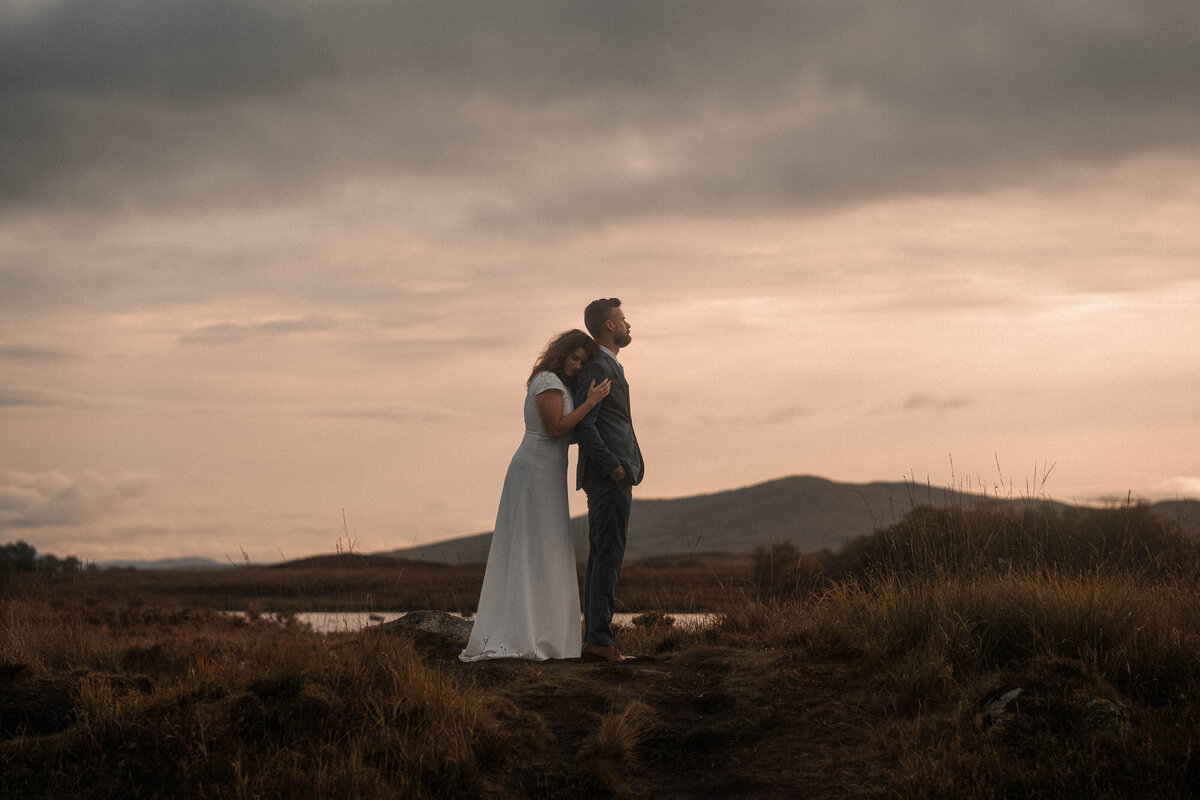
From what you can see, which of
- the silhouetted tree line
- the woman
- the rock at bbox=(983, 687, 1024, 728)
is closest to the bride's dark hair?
the woman

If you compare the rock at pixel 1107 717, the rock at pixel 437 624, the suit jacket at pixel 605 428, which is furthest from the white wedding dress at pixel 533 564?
the rock at pixel 1107 717

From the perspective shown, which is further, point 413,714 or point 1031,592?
point 1031,592

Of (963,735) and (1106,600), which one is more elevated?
(1106,600)

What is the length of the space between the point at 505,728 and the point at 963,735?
2.88 meters

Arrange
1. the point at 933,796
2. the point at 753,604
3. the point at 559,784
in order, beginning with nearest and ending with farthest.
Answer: the point at 933,796 < the point at 559,784 < the point at 753,604

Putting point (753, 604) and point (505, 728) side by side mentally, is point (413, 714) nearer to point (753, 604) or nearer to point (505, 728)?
point (505, 728)

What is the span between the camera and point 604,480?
825 cm

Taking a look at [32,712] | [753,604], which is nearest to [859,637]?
[753,604]

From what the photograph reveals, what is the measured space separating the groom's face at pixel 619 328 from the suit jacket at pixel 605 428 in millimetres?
182

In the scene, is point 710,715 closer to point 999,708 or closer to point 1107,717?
point 999,708

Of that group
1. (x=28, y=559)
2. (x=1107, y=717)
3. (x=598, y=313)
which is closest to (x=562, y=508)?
(x=598, y=313)

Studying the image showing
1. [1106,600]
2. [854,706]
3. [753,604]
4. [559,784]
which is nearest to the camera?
[559,784]

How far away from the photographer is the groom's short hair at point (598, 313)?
27.8 ft

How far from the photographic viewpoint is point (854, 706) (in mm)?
6738
